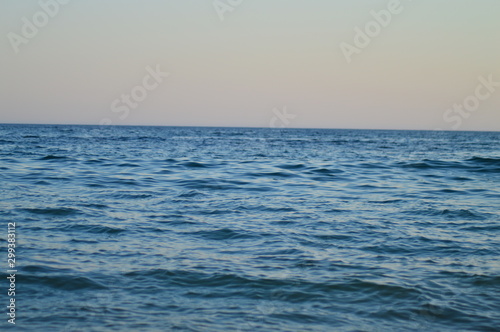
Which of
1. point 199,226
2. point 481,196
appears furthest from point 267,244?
point 481,196

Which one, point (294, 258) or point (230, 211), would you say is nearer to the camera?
point (294, 258)

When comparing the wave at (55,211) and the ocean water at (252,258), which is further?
the wave at (55,211)

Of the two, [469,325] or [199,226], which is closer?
[469,325]

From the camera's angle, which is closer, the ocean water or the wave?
the ocean water

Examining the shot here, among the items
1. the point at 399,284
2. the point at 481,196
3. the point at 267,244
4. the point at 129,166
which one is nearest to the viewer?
the point at 399,284

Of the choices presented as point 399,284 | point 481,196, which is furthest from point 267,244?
point 481,196

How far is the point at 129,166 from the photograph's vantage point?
25.0 metres

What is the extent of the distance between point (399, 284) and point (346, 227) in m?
3.82

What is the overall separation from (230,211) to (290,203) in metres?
2.12

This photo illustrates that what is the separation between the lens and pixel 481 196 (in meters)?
16.0

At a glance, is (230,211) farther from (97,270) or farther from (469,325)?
(469,325)

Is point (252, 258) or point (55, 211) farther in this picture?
point (55, 211)

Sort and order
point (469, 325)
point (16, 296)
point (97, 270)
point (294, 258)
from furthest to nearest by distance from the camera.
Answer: point (294, 258), point (97, 270), point (16, 296), point (469, 325)

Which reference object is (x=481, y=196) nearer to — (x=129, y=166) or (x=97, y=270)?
(x=97, y=270)
